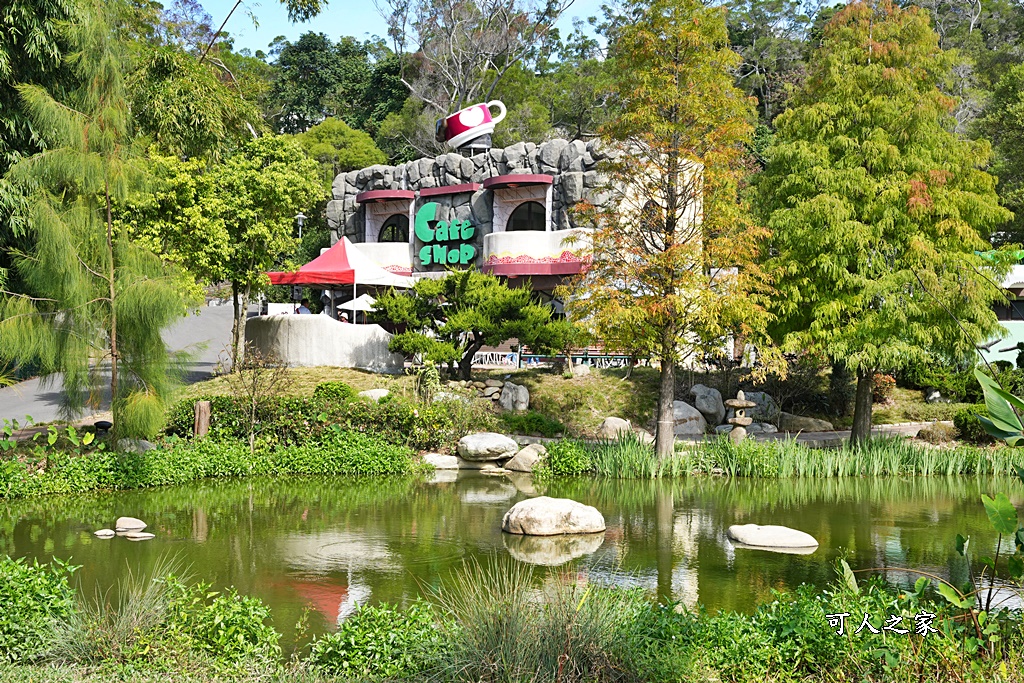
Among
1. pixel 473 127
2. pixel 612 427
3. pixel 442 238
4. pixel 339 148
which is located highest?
pixel 339 148

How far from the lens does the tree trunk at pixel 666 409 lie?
48.8 feet

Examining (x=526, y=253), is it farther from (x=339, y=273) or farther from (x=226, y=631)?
(x=226, y=631)

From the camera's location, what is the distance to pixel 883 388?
19953 mm

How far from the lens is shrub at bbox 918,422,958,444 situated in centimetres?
1725

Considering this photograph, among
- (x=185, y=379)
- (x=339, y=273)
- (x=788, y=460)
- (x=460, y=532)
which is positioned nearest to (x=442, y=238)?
(x=339, y=273)

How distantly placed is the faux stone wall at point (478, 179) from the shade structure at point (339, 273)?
5719 mm

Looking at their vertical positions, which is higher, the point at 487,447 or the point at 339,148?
the point at 339,148

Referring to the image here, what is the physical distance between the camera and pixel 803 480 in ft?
47.4

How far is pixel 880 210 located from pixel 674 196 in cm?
343

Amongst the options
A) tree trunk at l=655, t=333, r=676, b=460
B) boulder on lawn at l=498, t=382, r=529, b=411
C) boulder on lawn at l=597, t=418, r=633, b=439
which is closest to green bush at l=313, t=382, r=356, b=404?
boulder on lawn at l=498, t=382, r=529, b=411

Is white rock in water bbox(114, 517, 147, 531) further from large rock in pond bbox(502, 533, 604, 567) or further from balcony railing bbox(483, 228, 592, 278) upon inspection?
balcony railing bbox(483, 228, 592, 278)

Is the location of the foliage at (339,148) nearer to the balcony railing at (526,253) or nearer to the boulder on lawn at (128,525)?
the balcony railing at (526,253)

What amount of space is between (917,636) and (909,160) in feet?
37.4

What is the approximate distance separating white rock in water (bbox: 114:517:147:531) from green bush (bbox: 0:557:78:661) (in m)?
3.92
